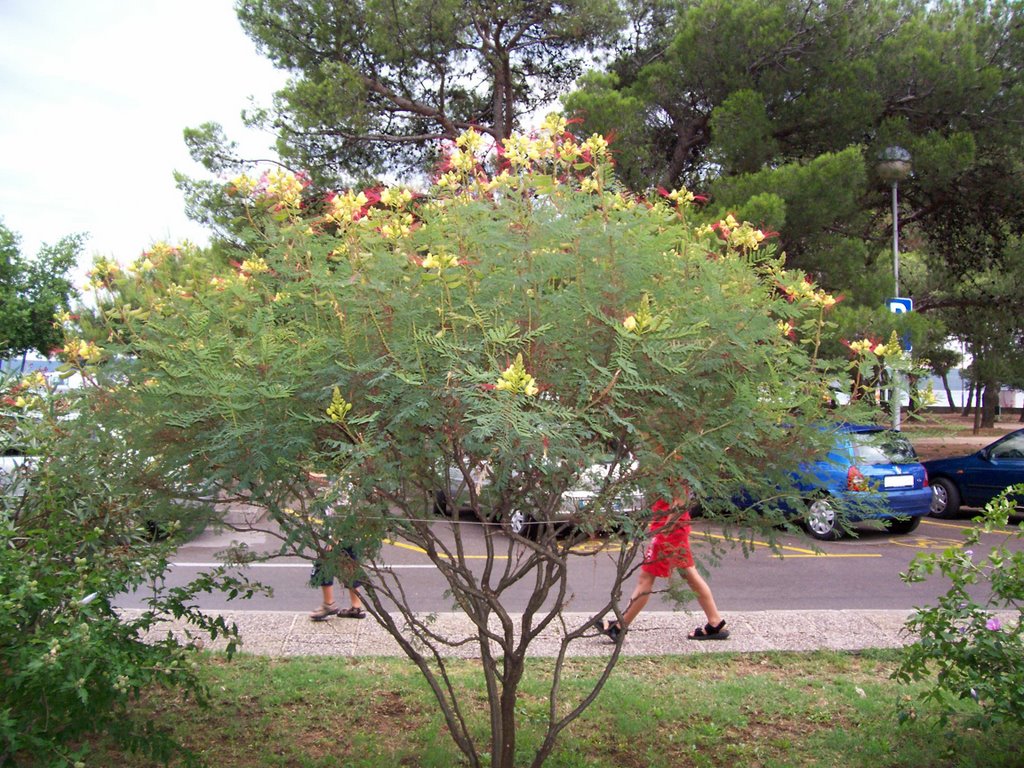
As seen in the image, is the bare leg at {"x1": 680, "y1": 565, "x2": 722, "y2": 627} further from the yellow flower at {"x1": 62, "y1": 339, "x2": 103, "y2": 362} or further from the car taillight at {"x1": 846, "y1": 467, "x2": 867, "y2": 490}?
the yellow flower at {"x1": 62, "y1": 339, "x2": 103, "y2": 362}

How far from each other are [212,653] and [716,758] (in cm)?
330

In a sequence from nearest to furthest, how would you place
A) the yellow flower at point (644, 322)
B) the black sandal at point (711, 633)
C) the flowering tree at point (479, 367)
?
the yellow flower at point (644, 322), the flowering tree at point (479, 367), the black sandal at point (711, 633)

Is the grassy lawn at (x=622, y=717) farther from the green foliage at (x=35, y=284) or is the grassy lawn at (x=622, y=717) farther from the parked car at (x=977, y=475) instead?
the green foliage at (x=35, y=284)

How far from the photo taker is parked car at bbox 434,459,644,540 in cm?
266

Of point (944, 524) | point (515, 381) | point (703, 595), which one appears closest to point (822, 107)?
point (944, 524)

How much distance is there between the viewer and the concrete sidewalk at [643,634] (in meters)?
5.62

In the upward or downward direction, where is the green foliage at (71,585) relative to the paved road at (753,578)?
upward

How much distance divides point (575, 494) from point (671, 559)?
783 mm

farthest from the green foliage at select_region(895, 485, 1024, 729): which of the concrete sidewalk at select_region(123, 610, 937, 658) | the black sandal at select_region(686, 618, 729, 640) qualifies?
the black sandal at select_region(686, 618, 729, 640)

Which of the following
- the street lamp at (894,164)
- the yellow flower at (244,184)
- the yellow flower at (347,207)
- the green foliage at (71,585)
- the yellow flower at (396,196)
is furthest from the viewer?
the street lamp at (894,164)

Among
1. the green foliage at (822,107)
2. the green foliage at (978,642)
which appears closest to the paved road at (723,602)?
the green foliage at (978,642)

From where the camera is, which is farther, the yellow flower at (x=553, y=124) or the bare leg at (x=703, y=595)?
the bare leg at (x=703, y=595)

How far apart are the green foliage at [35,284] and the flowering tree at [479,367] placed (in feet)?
69.6

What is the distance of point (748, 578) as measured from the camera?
348 inches
